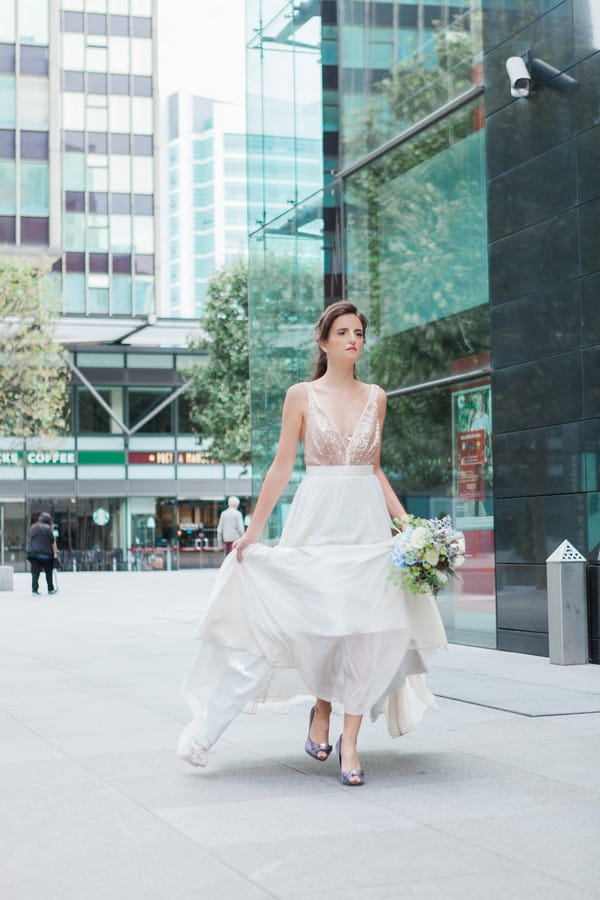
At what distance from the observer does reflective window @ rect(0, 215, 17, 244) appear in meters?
47.7

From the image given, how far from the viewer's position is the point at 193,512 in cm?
4503

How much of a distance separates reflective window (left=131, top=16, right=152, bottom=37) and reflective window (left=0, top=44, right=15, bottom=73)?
183 inches

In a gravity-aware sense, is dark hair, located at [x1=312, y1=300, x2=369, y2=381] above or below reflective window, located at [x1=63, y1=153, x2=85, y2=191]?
below

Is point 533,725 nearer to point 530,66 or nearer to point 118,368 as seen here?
point 530,66

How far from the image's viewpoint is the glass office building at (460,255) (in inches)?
457

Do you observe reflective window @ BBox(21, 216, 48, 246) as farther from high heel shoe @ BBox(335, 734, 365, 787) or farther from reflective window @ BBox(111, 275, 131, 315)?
high heel shoe @ BBox(335, 734, 365, 787)

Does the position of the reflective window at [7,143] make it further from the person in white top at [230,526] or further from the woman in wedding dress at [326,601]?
the woman in wedding dress at [326,601]

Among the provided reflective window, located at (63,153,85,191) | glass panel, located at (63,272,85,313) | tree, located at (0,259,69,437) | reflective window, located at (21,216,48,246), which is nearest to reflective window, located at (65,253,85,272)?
glass panel, located at (63,272,85,313)

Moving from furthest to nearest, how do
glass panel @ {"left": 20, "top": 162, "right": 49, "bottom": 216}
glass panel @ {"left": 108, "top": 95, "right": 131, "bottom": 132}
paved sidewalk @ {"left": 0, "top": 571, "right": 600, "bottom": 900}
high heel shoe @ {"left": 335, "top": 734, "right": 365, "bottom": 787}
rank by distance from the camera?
glass panel @ {"left": 108, "top": 95, "right": 131, "bottom": 132}, glass panel @ {"left": 20, "top": 162, "right": 49, "bottom": 216}, high heel shoe @ {"left": 335, "top": 734, "right": 365, "bottom": 787}, paved sidewalk @ {"left": 0, "top": 571, "right": 600, "bottom": 900}

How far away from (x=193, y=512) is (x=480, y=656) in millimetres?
33479

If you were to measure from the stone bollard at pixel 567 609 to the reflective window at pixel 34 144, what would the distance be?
4088cm

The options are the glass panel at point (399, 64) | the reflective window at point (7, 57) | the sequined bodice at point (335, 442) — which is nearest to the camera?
the sequined bodice at point (335, 442)

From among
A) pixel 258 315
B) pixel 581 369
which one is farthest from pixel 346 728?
pixel 258 315

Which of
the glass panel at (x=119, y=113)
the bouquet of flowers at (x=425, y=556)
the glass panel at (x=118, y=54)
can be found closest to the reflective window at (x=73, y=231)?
the glass panel at (x=119, y=113)
